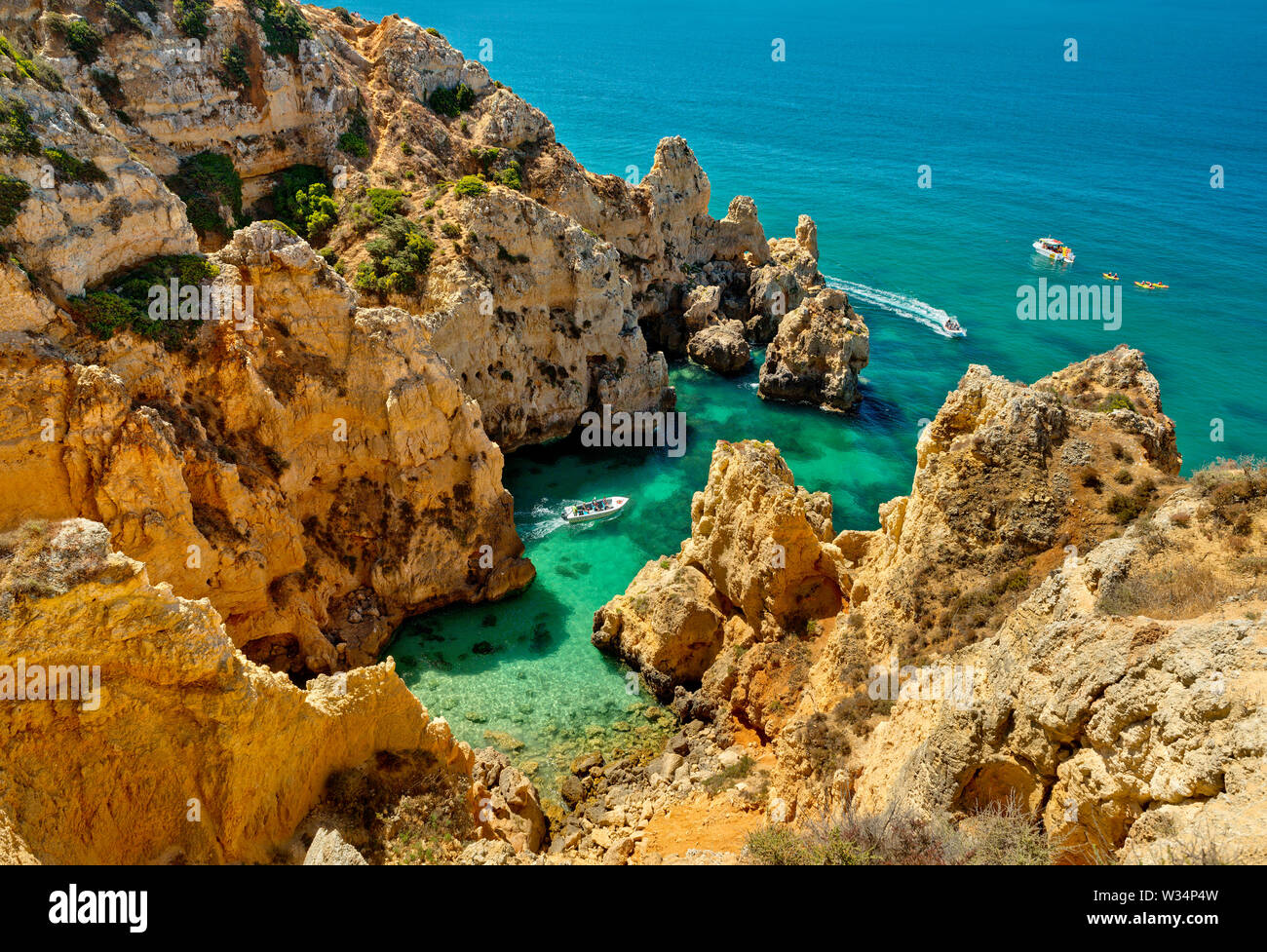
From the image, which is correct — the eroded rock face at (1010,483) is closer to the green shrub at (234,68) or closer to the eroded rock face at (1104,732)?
the eroded rock face at (1104,732)

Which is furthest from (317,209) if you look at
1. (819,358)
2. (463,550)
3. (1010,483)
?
(1010,483)

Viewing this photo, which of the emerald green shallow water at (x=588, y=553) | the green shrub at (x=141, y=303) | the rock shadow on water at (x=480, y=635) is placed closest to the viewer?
the green shrub at (x=141, y=303)

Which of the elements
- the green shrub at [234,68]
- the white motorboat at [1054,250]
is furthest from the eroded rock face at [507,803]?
Result: the white motorboat at [1054,250]

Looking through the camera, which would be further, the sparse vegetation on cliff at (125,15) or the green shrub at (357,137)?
the green shrub at (357,137)

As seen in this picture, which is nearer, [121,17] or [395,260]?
[395,260]

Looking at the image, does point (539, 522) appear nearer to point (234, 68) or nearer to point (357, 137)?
point (357, 137)

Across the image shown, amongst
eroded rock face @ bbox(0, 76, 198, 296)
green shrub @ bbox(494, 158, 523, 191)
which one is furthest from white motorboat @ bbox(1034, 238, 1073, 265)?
eroded rock face @ bbox(0, 76, 198, 296)

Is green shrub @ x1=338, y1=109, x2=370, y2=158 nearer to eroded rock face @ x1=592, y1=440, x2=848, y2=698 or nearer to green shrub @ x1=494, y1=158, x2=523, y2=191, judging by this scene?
green shrub @ x1=494, y1=158, x2=523, y2=191
